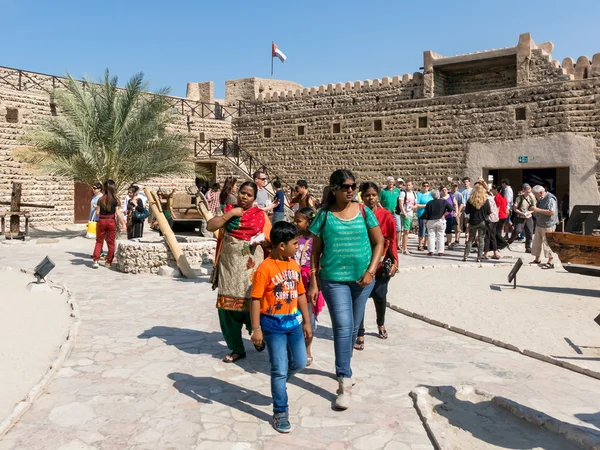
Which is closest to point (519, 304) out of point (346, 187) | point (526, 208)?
point (346, 187)

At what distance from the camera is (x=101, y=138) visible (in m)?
15.4

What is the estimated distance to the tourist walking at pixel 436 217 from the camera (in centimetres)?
1099

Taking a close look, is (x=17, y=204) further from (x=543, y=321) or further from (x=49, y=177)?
(x=543, y=321)

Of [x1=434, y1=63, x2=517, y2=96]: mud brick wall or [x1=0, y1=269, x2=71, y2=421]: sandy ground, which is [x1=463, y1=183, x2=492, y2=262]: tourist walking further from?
[x1=434, y1=63, x2=517, y2=96]: mud brick wall

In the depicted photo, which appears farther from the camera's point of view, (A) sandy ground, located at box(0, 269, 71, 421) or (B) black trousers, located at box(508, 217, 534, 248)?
(B) black trousers, located at box(508, 217, 534, 248)

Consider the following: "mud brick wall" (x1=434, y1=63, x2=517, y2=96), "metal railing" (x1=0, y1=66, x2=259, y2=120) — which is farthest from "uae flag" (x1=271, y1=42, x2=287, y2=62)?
"mud brick wall" (x1=434, y1=63, x2=517, y2=96)

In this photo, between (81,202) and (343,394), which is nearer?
(343,394)

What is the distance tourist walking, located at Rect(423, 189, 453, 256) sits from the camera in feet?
36.1

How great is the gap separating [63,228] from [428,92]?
573 inches

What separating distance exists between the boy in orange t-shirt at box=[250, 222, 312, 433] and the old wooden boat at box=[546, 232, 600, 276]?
5.89m

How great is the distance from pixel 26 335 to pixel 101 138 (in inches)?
439

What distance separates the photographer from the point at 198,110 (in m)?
25.3

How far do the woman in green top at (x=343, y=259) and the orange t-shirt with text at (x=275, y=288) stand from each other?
1.17ft

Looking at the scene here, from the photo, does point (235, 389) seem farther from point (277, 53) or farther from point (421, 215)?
point (277, 53)
